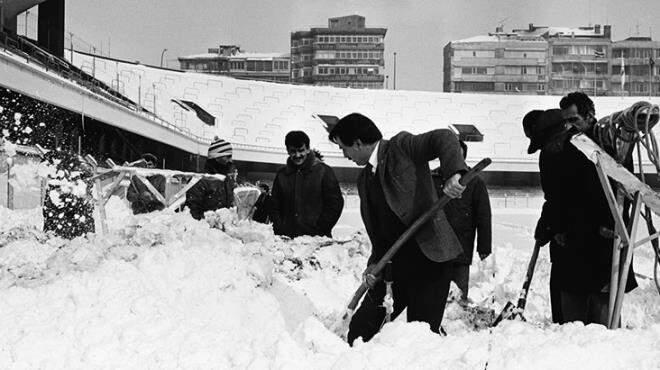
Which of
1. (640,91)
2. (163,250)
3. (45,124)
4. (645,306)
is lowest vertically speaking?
(645,306)

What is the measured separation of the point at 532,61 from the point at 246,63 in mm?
28877

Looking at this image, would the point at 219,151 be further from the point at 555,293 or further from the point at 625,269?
the point at 625,269

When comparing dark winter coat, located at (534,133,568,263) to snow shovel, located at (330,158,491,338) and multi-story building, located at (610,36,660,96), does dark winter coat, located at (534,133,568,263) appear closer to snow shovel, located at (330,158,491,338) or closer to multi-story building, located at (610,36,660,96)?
snow shovel, located at (330,158,491,338)

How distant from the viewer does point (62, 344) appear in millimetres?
3059

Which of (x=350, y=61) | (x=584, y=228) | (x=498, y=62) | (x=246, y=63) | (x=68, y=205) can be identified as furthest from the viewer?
(x=246, y=63)

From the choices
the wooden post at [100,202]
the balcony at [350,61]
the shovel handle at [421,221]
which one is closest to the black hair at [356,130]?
the shovel handle at [421,221]

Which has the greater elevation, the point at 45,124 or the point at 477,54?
the point at 477,54

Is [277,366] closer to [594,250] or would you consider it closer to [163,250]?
[594,250]

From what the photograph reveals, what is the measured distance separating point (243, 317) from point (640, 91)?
72.5 m

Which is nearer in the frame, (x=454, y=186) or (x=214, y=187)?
(x=454, y=186)

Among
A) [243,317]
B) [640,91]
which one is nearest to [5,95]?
[243,317]

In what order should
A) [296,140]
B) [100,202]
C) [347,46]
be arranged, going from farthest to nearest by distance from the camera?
[347,46] < [100,202] < [296,140]

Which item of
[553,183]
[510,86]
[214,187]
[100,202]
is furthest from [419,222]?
[510,86]

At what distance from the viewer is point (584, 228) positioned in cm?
327
